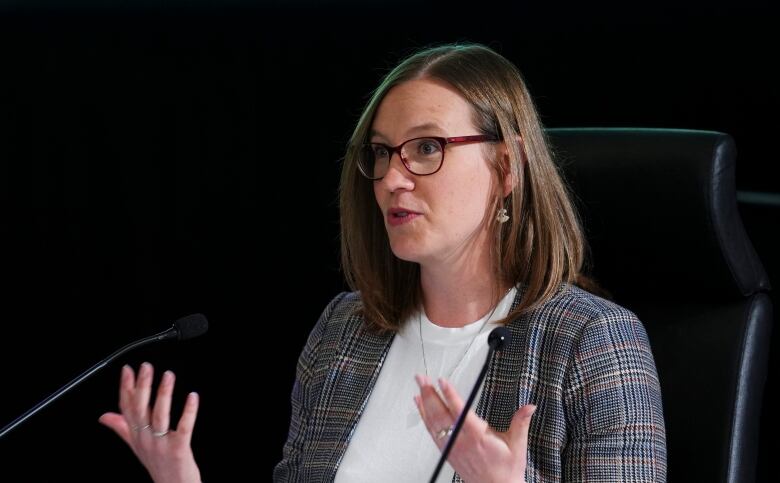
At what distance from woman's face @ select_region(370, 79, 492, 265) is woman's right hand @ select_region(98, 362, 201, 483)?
42 cm

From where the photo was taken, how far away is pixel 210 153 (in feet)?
8.10

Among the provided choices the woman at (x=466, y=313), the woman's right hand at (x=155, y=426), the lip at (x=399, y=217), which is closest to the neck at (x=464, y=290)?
the woman at (x=466, y=313)

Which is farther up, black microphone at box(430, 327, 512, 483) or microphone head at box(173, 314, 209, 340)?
microphone head at box(173, 314, 209, 340)

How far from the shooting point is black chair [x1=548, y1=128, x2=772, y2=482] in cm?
157

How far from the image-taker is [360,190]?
Answer: 1.78 metres

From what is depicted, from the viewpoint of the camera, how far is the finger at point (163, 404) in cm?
136

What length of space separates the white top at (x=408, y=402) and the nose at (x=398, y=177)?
26cm

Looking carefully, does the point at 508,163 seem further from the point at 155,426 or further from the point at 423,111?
the point at 155,426

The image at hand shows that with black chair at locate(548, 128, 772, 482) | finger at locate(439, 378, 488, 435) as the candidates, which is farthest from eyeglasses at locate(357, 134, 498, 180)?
finger at locate(439, 378, 488, 435)

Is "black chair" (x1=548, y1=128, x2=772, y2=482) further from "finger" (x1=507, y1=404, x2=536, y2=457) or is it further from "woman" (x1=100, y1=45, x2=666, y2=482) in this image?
"finger" (x1=507, y1=404, x2=536, y2=457)

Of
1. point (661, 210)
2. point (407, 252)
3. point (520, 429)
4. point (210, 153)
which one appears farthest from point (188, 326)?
point (210, 153)

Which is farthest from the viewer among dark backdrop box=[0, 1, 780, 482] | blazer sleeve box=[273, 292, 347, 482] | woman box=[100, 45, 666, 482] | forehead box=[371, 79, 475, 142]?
dark backdrop box=[0, 1, 780, 482]

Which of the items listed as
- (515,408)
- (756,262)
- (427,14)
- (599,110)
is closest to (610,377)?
(515,408)

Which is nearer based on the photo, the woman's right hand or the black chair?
the woman's right hand
